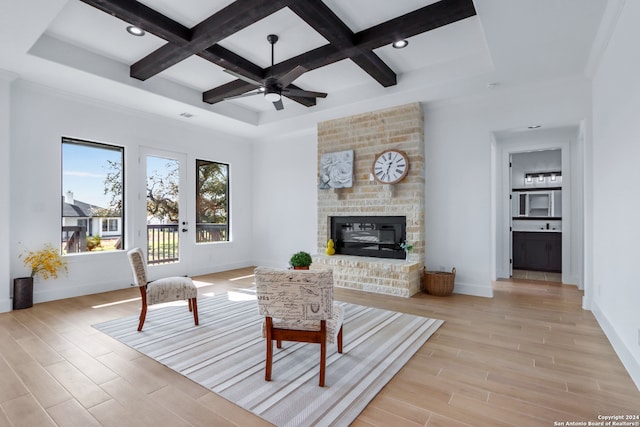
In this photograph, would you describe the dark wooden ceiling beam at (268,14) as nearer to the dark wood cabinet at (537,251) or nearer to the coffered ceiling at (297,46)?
the coffered ceiling at (297,46)

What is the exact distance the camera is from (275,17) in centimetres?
321

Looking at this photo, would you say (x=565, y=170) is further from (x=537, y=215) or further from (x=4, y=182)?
(x=4, y=182)

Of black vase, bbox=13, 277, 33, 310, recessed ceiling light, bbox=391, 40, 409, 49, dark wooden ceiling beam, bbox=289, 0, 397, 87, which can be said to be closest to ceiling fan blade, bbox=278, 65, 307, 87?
dark wooden ceiling beam, bbox=289, 0, 397, 87

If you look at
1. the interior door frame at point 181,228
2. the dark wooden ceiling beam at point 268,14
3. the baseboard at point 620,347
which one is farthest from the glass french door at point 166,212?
the baseboard at point 620,347

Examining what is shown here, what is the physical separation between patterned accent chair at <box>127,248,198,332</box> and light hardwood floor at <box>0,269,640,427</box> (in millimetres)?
466

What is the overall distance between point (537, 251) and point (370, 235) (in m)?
3.70

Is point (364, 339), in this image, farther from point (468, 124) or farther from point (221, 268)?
point (221, 268)

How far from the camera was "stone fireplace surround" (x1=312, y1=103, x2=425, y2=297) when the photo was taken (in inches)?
187

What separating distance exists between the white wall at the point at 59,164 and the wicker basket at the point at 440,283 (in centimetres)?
417

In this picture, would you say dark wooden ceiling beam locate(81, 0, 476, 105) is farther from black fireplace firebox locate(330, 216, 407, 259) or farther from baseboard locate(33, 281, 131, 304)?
baseboard locate(33, 281, 131, 304)

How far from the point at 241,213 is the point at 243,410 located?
5317 mm

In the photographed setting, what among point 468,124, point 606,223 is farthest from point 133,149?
point 606,223

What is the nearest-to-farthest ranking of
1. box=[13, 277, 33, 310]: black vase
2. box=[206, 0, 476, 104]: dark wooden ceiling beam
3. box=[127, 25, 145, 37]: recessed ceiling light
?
box=[206, 0, 476, 104]: dark wooden ceiling beam → box=[127, 25, 145, 37]: recessed ceiling light → box=[13, 277, 33, 310]: black vase

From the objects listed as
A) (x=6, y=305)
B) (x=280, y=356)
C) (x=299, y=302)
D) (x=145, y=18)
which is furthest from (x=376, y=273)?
(x=6, y=305)
